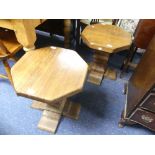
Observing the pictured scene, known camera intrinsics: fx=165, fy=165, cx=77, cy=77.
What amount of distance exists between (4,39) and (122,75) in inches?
44.5

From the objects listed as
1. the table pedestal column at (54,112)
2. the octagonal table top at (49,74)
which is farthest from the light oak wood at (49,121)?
the octagonal table top at (49,74)

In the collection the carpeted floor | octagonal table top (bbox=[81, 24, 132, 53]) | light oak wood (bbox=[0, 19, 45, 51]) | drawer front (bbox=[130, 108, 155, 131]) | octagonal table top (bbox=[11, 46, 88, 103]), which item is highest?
light oak wood (bbox=[0, 19, 45, 51])

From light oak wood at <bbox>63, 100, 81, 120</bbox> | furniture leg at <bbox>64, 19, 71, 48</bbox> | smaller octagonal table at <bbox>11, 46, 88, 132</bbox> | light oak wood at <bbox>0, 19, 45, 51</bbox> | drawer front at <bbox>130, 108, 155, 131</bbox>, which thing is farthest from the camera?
furniture leg at <bbox>64, 19, 71, 48</bbox>

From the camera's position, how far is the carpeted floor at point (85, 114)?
1.25 m

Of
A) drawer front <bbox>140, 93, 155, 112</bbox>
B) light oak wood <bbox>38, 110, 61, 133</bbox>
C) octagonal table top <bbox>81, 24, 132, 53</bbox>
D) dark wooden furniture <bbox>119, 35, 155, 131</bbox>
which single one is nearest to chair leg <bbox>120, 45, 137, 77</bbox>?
octagonal table top <bbox>81, 24, 132, 53</bbox>

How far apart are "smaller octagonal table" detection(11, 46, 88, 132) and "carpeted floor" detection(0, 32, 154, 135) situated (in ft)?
1.25

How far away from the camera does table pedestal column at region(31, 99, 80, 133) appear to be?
1.24 m

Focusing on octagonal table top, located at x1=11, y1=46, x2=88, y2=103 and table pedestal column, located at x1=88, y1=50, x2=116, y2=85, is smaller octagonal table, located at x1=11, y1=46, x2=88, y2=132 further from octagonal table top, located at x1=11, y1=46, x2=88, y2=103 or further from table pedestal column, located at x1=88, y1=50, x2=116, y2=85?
table pedestal column, located at x1=88, y1=50, x2=116, y2=85

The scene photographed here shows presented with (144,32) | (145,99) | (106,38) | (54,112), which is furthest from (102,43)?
(54,112)
